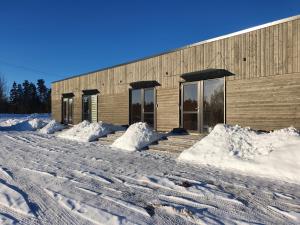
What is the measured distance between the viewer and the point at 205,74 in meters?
12.4

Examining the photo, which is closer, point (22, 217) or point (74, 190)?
point (22, 217)

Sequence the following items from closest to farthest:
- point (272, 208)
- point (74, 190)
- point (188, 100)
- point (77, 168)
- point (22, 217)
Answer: point (22, 217) < point (272, 208) < point (74, 190) < point (77, 168) < point (188, 100)

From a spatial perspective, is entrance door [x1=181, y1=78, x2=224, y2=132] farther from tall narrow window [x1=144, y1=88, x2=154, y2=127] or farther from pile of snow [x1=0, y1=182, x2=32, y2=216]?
pile of snow [x1=0, y1=182, x2=32, y2=216]

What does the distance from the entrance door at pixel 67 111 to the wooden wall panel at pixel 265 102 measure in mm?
14977

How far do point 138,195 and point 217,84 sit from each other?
7.61 metres

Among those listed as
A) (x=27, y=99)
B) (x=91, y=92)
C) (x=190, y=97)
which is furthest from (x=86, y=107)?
(x=27, y=99)

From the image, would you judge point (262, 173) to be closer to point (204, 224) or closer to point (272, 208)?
point (272, 208)

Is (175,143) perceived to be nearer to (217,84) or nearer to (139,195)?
(217,84)

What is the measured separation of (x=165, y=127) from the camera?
14586 millimetres

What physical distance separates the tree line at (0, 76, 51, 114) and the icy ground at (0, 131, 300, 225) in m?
60.1

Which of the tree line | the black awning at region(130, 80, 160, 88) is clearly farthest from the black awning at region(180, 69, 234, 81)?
the tree line

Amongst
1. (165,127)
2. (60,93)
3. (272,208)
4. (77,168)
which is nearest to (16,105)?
(60,93)

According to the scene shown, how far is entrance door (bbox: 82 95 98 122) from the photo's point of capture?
20406mm

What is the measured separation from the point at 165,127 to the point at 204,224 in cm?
1055
